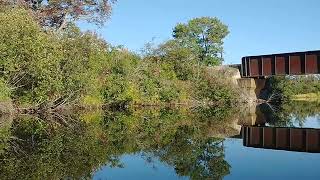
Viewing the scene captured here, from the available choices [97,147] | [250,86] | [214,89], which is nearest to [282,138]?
[97,147]

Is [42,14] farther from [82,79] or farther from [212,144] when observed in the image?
[212,144]

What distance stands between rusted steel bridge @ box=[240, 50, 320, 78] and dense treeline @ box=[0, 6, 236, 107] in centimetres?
675

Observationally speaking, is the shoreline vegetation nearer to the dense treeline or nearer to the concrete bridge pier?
the dense treeline

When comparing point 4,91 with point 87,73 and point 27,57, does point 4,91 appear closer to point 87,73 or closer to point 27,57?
point 27,57

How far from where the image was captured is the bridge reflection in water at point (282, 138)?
781 inches

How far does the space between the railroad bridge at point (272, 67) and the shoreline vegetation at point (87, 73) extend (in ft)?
16.8

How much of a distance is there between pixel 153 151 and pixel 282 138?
27.0 ft

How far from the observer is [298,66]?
55969 mm

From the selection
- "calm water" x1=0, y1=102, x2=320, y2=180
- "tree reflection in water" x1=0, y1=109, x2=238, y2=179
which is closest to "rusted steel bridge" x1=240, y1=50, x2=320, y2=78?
"calm water" x1=0, y1=102, x2=320, y2=180

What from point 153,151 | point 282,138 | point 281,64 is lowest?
point 153,151

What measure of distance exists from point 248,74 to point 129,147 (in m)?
44.6

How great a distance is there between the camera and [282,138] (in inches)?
914

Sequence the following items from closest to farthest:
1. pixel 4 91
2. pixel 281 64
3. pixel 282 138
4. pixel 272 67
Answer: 1. pixel 282 138
2. pixel 4 91
3. pixel 281 64
4. pixel 272 67

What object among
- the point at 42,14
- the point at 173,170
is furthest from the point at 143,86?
the point at 173,170
